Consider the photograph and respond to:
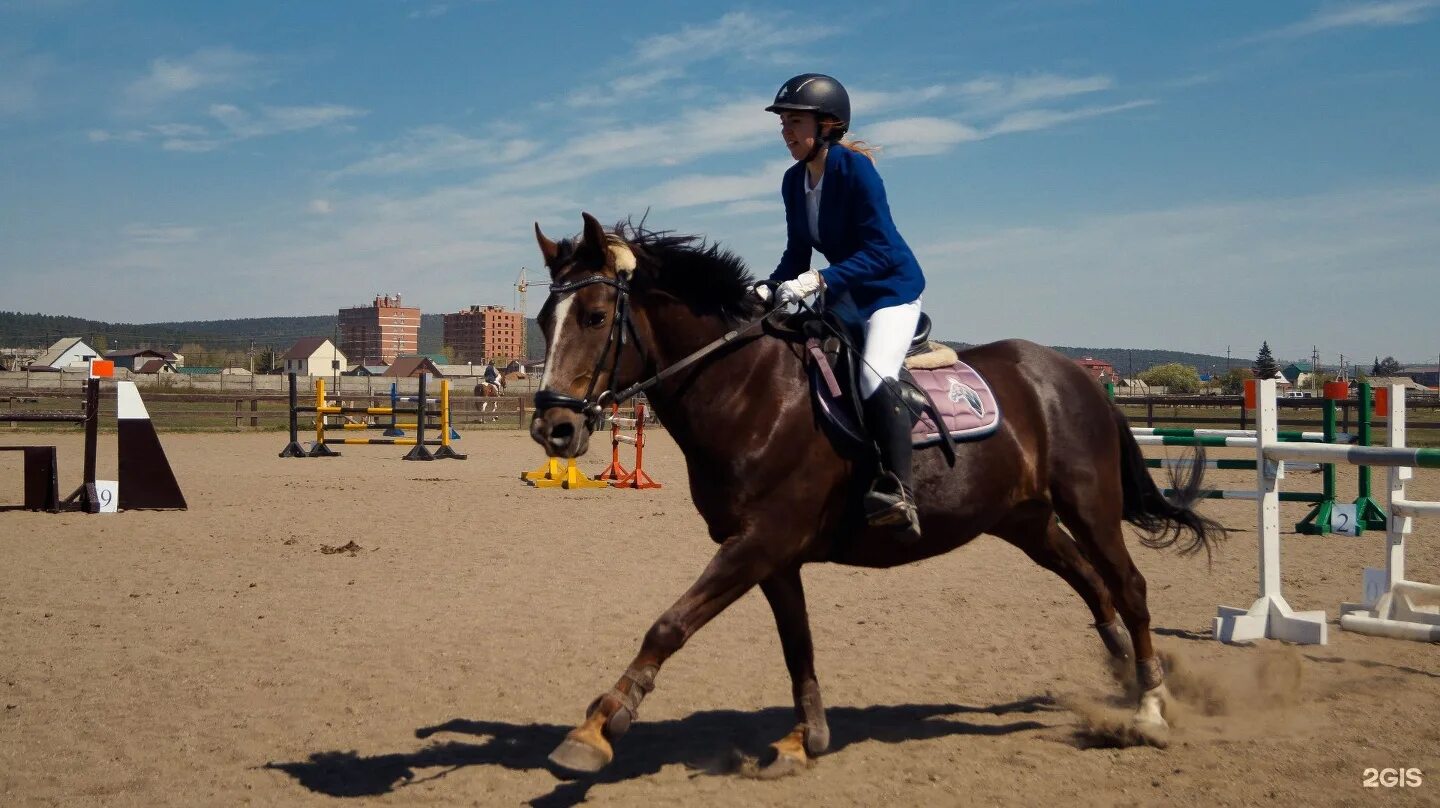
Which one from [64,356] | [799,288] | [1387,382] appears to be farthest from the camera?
[64,356]

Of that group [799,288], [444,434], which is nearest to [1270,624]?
[799,288]

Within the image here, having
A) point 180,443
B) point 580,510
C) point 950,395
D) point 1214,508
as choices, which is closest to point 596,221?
point 950,395

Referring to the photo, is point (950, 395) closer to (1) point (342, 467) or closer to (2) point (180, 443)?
(1) point (342, 467)

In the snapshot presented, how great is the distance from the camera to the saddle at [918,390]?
4855 millimetres

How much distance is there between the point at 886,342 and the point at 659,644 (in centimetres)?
174

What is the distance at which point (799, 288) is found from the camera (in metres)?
4.73

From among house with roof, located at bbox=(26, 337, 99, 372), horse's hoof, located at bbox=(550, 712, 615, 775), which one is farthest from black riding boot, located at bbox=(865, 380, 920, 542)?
house with roof, located at bbox=(26, 337, 99, 372)

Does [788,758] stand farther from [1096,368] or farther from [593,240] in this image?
[1096,368]

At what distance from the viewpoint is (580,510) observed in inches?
586

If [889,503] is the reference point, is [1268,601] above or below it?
A: below

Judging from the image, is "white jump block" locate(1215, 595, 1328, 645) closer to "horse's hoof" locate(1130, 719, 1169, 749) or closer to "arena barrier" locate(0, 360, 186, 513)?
"horse's hoof" locate(1130, 719, 1169, 749)

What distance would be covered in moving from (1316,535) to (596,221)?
1160 centimetres

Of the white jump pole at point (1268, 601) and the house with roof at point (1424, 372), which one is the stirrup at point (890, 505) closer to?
the white jump pole at point (1268, 601)

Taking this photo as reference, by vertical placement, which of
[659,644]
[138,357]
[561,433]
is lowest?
[659,644]
